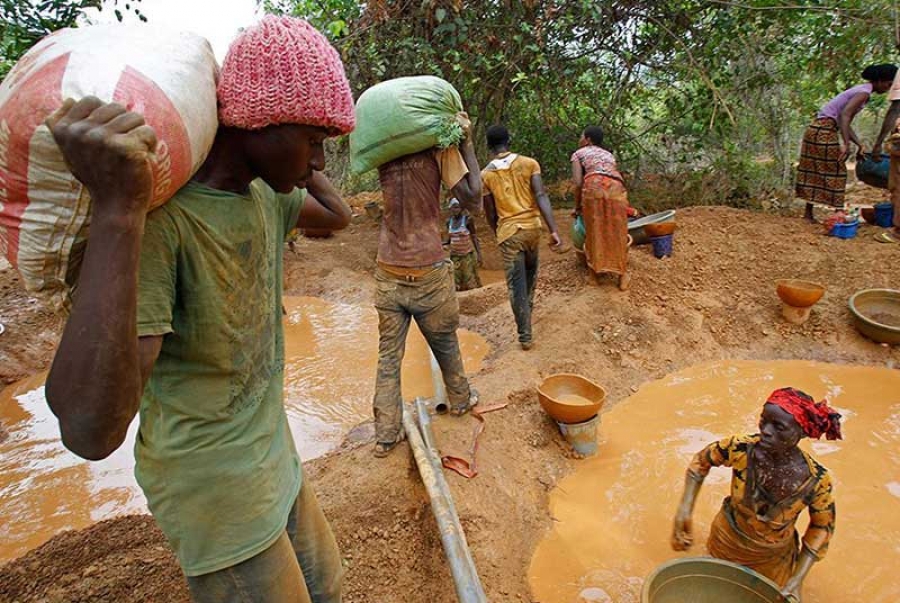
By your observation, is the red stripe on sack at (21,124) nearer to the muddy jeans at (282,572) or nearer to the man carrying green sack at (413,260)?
the muddy jeans at (282,572)

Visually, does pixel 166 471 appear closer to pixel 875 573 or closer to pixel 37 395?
pixel 875 573

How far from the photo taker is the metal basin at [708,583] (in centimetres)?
222

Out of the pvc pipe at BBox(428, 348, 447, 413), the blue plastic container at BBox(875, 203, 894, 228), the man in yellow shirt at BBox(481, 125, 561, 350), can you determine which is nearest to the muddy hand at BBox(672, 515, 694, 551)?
the pvc pipe at BBox(428, 348, 447, 413)

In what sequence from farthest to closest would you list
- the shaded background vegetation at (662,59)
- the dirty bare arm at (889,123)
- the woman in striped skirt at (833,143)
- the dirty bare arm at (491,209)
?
the shaded background vegetation at (662,59) → the woman in striped skirt at (833,143) → the dirty bare arm at (889,123) → the dirty bare arm at (491,209)

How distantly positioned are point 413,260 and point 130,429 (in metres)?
3.26

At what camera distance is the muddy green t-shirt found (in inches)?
42.3

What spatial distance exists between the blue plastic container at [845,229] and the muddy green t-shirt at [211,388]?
22.4ft

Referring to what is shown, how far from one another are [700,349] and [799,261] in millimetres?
1769

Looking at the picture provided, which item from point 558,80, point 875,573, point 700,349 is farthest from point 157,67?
point 558,80

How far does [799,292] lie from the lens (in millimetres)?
5062

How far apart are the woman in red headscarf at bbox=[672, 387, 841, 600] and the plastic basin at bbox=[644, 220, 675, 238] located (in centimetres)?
363

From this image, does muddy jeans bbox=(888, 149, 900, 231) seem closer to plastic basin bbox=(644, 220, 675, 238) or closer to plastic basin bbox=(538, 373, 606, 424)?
plastic basin bbox=(644, 220, 675, 238)

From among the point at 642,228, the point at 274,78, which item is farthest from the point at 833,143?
the point at 274,78

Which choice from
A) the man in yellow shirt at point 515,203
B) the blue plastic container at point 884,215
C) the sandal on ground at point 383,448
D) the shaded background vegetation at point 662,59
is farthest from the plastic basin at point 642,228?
the sandal on ground at point 383,448
